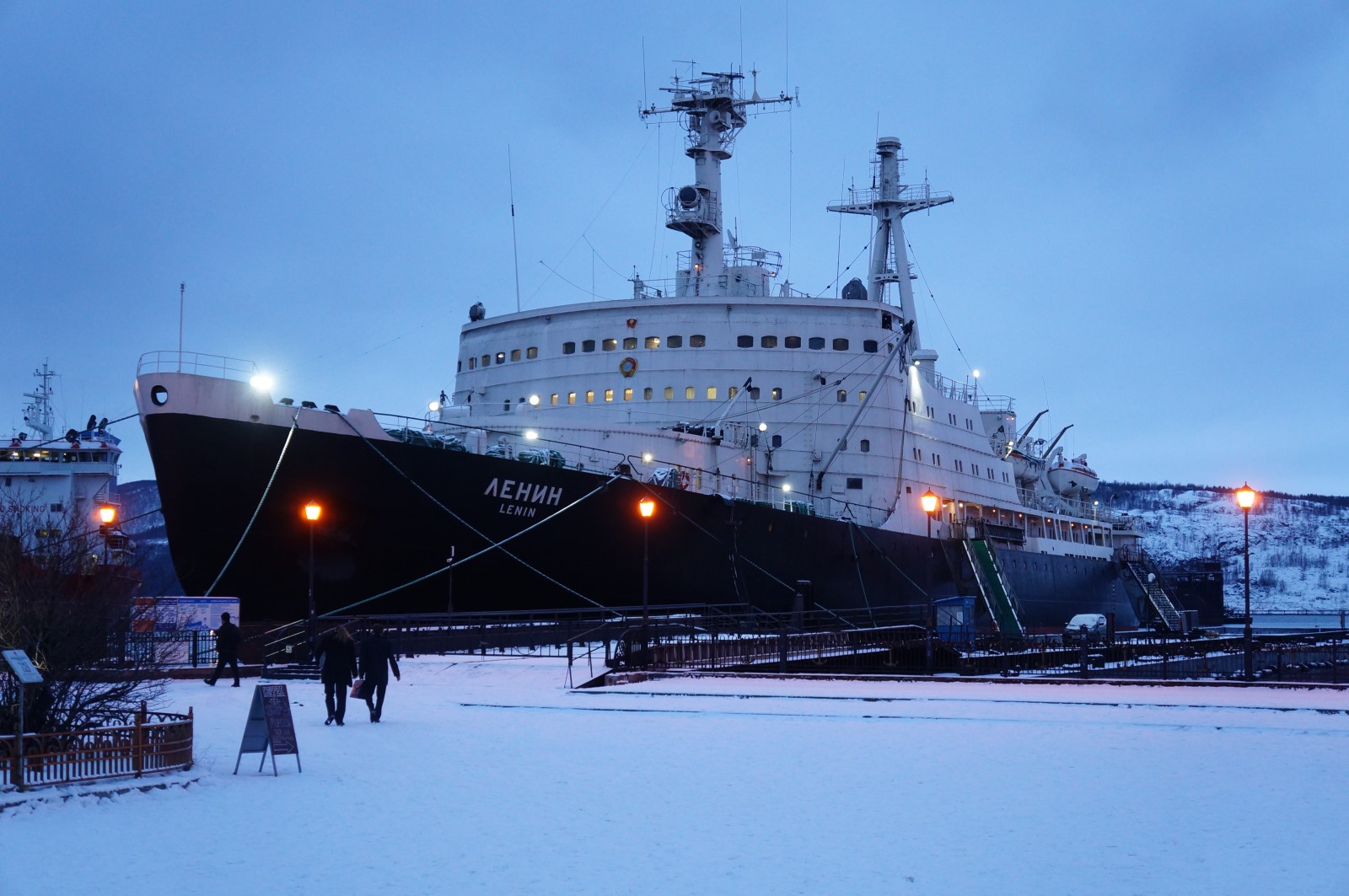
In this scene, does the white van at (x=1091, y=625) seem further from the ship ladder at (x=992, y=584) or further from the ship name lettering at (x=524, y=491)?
the ship name lettering at (x=524, y=491)

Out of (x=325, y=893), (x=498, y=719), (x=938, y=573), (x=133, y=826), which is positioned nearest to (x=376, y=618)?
(x=498, y=719)

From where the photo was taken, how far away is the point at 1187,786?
11.5 metres

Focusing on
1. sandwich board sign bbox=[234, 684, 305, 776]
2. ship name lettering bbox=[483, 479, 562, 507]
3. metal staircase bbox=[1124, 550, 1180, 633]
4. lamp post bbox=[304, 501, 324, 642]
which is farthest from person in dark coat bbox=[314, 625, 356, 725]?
metal staircase bbox=[1124, 550, 1180, 633]

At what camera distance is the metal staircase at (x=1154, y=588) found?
2394 inches

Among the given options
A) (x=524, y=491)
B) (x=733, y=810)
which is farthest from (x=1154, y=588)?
(x=733, y=810)

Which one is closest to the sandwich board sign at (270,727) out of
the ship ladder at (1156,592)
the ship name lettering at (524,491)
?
the ship name lettering at (524,491)

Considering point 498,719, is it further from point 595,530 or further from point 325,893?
point 595,530

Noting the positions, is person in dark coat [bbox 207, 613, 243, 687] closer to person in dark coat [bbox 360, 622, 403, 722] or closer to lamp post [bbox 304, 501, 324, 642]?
lamp post [bbox 304, 501, 324, 642]

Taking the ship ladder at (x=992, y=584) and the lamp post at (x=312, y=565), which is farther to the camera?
the ship ladder at (x=992, y=584)

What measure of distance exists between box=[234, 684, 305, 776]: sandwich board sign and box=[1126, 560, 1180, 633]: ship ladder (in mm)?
53699

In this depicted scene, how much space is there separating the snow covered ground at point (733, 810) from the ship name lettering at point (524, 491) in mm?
10412

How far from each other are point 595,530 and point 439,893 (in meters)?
22.6

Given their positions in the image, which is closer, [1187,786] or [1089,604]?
[1187,786]

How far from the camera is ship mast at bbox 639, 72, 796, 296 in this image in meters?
44.1
